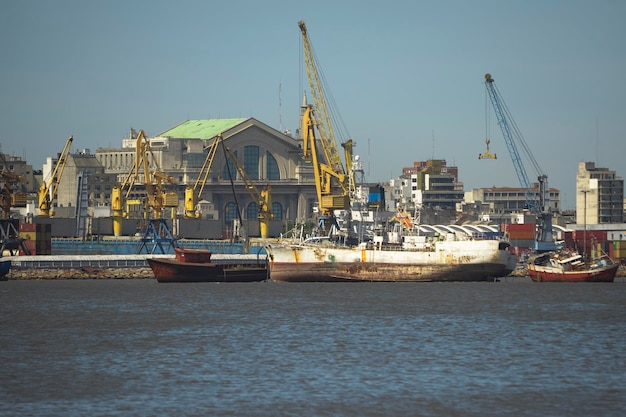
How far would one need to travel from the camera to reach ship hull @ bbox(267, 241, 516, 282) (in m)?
142

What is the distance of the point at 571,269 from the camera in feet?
494

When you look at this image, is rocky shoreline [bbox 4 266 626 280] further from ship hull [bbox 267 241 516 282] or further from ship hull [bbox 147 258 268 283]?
ship hull [bbox 267 241 516 282]

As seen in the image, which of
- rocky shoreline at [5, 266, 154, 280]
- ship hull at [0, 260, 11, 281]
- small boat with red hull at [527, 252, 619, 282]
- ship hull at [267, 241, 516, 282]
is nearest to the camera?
ship hull at [267, 241, 516, 282]

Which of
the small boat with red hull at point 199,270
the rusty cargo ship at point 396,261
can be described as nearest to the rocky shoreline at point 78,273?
the small boat with red hull at point 199,270

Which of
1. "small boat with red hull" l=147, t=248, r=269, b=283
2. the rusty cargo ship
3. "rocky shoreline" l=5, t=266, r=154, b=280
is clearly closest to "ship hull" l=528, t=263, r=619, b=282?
the rusty cargo ship

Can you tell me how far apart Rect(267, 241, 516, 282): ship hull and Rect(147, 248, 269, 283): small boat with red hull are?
5145mm

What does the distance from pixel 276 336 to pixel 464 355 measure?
51.1 feet

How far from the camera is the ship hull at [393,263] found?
14225cm

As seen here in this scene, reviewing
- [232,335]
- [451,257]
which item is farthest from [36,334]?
[451,257]

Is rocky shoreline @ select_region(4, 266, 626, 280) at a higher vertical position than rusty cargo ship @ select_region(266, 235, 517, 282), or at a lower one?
lower

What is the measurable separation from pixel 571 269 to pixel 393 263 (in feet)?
73.7

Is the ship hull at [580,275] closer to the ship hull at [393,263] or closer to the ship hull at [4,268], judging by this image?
the ship hull at [393,263]

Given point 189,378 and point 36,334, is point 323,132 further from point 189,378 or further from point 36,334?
point 189,378

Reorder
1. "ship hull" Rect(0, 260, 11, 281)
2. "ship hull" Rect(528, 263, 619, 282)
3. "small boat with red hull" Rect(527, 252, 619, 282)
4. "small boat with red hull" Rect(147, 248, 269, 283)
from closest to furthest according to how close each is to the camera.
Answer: "ship hull" Rect(528, 263, 619, 282) < "small boat with red hull" Rect(527, 252, 619, 282) < "small boat with red hull" Rect(147, 248, 269, 283) < "ship hull" Rect(0, 260, 11, 281)
